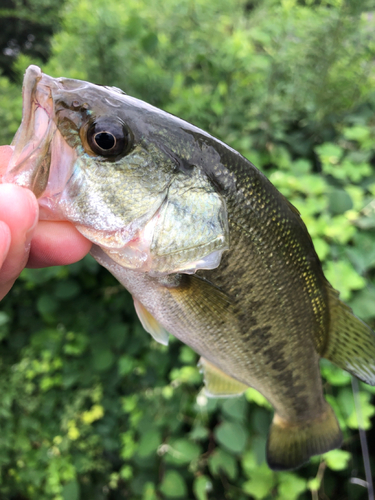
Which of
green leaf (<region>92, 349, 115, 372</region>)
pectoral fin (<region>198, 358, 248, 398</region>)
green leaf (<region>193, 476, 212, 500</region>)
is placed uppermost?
pectoral fin (<region>198, 358, 248, 398</region>)

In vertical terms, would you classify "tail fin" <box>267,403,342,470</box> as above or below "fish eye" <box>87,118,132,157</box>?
below

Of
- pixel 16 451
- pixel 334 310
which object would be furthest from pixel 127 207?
pixel 16 451

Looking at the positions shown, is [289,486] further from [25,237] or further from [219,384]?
[25,237]

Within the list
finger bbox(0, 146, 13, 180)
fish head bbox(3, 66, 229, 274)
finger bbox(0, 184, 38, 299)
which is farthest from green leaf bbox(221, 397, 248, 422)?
finger bbox(0, 146, 13, 180)

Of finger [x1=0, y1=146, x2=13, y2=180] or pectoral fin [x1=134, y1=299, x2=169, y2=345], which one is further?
pectoral fin [x1=134, y1=299, x2=169, y2=345]

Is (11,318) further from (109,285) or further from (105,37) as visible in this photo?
(105,37)

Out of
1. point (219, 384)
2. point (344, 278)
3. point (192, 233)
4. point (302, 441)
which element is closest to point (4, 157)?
point (192, 233)

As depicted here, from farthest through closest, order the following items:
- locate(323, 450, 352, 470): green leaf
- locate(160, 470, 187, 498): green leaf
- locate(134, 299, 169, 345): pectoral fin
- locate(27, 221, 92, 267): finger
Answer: locate(160, 470, 187, 498): green leaf < locate(323, 450, 352, 470): green leaf < locate(134, 299, 169, 345): pectoral fin < locate(27, 221, 92, 267): finger

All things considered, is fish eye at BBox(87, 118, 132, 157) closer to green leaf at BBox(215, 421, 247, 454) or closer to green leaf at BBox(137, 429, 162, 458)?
green leaf at BBox(215, 421, 247, 454)
